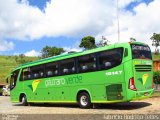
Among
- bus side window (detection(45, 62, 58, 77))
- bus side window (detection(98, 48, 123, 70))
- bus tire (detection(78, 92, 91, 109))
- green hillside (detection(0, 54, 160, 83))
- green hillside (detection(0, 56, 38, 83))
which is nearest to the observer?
bus side window (detection(98, 48, 123, 70))

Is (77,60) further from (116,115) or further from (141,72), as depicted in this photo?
(116,115)

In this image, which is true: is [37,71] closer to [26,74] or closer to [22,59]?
[26,74]

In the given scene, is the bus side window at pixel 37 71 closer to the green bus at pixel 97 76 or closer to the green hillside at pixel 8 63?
the green bus at pixel 97 76

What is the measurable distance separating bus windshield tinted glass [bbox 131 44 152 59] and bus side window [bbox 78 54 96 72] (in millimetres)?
2349

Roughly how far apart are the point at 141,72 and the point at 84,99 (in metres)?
3.83

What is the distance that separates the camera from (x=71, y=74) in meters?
20.5

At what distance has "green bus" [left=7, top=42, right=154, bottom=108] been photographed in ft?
56.3

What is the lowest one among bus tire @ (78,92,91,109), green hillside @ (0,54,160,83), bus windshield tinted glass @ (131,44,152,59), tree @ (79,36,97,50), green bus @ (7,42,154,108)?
bus tire @ (78,92,91,109)

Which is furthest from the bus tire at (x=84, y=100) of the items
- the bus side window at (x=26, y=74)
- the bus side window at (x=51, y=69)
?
the bus side window at (x=26, y=74)

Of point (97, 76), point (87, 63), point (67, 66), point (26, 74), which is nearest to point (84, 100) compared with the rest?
point (97, 76)

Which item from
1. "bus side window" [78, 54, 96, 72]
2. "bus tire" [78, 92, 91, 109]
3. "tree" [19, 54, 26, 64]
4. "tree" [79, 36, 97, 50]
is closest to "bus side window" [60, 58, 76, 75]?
"bus side window" [78, 54, 96, 72]

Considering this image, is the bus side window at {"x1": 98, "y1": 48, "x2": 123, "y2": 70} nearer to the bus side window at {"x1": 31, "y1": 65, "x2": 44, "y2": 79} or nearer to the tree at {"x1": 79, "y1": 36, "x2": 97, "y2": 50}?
the bus side window at {"x1": 31, "y1": 65, "x2": 44, "y2": 79}

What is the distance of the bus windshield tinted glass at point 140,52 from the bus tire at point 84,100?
3758 mm

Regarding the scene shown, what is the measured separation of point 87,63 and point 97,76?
3.44 feet
